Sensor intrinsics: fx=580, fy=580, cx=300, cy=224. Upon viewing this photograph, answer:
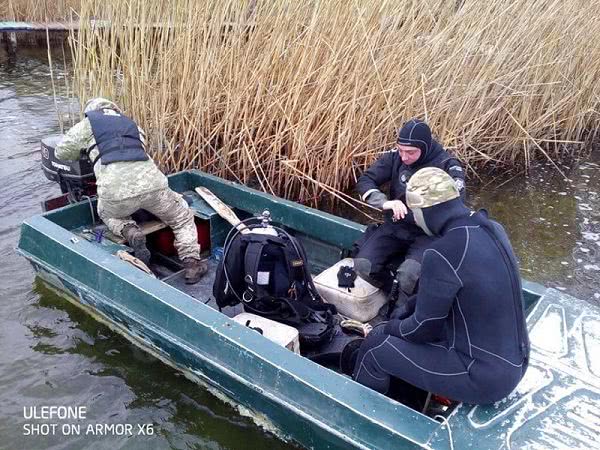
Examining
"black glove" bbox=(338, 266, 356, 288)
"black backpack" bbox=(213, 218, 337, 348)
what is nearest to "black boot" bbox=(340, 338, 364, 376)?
"black backpack" bbox=(213, 218, 337, 348)

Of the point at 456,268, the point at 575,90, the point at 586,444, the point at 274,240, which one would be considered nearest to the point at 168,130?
the point at 274,240

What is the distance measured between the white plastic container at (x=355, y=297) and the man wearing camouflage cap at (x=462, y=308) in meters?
1.05

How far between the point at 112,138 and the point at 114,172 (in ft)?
0.77

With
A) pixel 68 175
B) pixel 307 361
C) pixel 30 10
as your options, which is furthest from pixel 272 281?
pixel 30 10

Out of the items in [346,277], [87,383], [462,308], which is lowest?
[87,383]

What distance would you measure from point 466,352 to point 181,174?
118 inches

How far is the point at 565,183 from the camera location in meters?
7.07

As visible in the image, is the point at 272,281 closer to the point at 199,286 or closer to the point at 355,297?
the point at 355,297

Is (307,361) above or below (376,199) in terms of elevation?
below

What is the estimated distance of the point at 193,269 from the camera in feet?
13.2

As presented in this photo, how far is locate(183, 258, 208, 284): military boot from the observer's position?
4.02 metres

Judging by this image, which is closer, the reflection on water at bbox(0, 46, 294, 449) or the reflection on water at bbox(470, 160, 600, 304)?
the reflection on water at bbox(0, 46, 294, 449)

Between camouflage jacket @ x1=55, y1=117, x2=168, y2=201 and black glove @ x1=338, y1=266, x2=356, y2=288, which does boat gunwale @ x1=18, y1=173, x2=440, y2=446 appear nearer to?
camouflage jacket @ x1=55, y1=117, x2=168, y2=201

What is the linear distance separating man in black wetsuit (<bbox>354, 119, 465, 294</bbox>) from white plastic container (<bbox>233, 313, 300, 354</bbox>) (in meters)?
0.68
